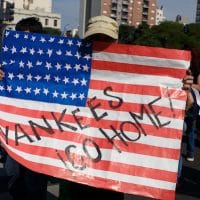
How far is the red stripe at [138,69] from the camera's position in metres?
3.36

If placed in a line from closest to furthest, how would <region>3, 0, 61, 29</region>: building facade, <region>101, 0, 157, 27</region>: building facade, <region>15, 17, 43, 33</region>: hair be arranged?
<region>15, 17, 43, 33</region>: hair, <region>3, 0, 61, 29</region>: building facade, <region>101, 0, 157, 27</region>: building facade

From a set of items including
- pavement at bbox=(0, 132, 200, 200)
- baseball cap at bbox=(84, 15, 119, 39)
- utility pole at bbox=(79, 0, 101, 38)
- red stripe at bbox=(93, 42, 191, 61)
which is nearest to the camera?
baseball cap at bbox=(84, 15, 119, 39)

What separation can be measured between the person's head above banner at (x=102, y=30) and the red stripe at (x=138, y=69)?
157 mm

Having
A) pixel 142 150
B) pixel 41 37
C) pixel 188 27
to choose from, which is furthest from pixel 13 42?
pixel 188 27

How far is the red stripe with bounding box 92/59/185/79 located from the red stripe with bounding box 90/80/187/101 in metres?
0.08

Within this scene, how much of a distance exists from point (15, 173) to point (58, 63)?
3.63ft

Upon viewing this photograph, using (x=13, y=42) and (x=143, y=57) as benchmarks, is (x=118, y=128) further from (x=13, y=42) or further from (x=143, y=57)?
(x=13, y=42)

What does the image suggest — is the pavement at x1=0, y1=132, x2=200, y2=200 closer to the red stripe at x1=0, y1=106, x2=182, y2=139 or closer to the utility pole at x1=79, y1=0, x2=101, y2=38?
the utility pole at x1=79, y1=0, x2=101, y2=38

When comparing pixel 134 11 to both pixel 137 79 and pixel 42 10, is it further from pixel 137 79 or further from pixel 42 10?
pixel 137 79

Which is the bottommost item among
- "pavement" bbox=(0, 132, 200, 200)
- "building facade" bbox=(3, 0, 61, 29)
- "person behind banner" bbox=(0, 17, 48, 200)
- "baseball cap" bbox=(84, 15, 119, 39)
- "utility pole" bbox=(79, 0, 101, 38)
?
"pavement" bbox=(0, 132, 200, 200)

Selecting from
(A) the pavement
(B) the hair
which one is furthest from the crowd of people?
(A) the pavement

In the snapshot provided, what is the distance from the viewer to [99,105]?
3.42 meters

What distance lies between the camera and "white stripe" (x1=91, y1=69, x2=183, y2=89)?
335 cm

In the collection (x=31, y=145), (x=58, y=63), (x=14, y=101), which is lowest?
(x=31, y=145)
